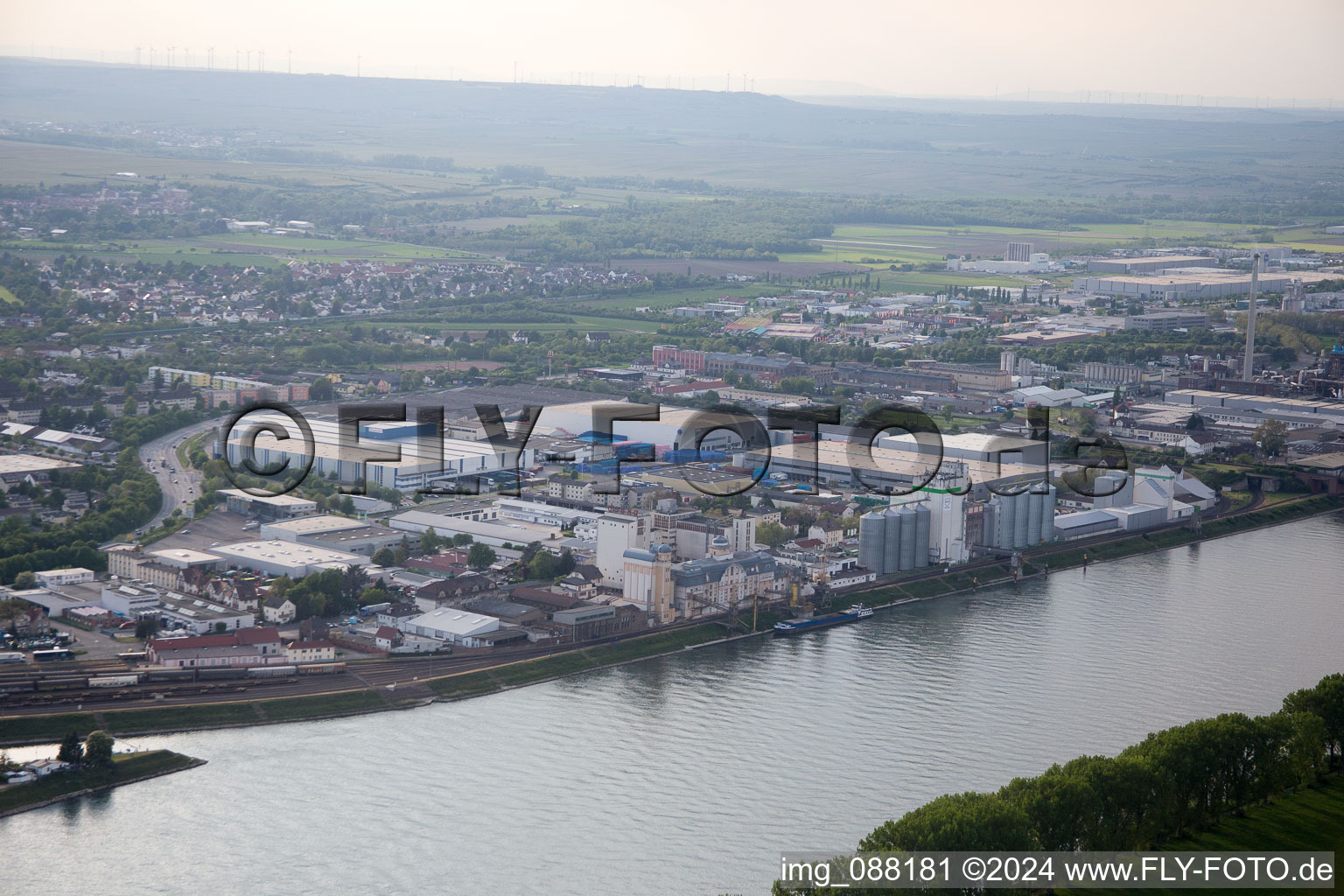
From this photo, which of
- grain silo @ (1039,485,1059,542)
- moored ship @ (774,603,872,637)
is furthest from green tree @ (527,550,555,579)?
grain silo @ (1039,485,1059,542)

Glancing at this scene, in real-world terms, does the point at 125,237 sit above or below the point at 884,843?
above

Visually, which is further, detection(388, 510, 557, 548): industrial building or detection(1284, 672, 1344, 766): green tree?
detection(388, 510, 557, 548): industrial building

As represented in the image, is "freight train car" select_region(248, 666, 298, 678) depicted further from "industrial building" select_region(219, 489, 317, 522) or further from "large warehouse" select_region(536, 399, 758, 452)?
"large warehouse" select_region(536, 399, 758, 452)

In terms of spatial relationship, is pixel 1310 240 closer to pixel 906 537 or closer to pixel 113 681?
pixel 906 537

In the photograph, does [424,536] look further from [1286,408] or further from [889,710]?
[1286,408]

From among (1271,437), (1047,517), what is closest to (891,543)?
(1047,517)

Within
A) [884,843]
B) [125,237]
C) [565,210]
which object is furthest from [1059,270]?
[884,843]
